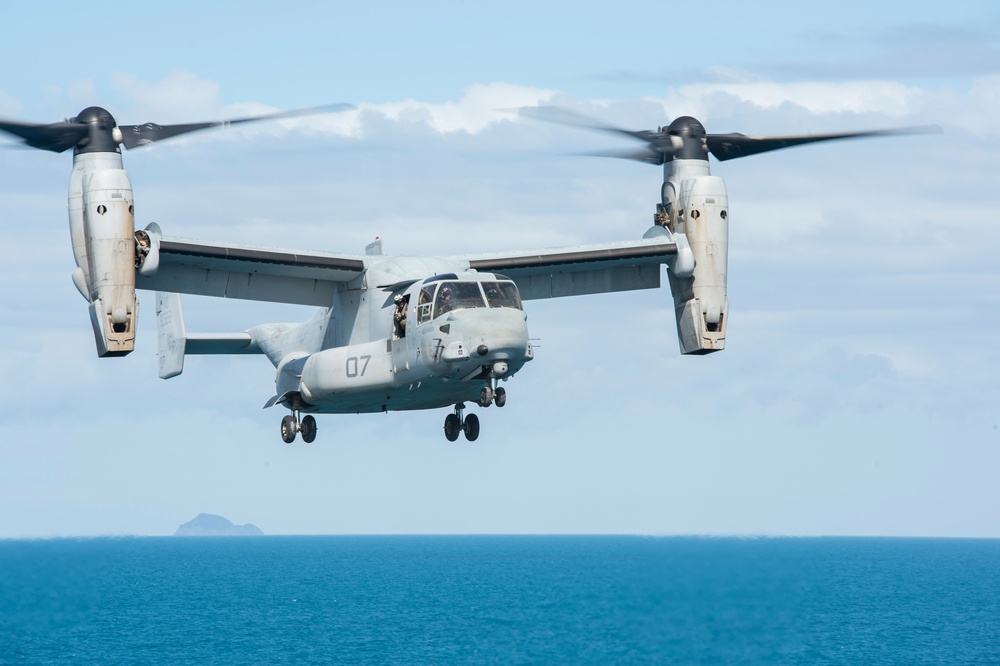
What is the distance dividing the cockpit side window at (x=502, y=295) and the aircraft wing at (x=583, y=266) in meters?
3.48

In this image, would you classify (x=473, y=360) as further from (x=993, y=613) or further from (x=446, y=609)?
(x=993, y=613)

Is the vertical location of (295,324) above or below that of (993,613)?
above

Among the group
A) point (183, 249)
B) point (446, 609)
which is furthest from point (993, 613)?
point (183, 249)

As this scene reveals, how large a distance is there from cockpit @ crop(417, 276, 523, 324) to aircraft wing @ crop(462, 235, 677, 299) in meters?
3.49

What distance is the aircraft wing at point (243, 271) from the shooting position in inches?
1038

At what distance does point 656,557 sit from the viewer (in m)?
41.2

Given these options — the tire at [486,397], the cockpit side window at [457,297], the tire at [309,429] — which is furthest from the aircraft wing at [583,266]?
the tire at [309,429]

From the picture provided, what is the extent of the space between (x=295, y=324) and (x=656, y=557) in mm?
16203

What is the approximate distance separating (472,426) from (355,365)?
9.53ft

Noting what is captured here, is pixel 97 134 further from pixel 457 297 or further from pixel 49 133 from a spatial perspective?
pixel 457 297

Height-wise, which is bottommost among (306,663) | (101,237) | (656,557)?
(306,663)

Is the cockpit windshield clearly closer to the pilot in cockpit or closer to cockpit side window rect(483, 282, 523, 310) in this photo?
cockpit side window rect(483, 282, 523, 310)

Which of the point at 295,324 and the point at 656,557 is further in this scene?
the point at 656,557

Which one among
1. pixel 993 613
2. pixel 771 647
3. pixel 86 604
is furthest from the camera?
pixel 993 613
